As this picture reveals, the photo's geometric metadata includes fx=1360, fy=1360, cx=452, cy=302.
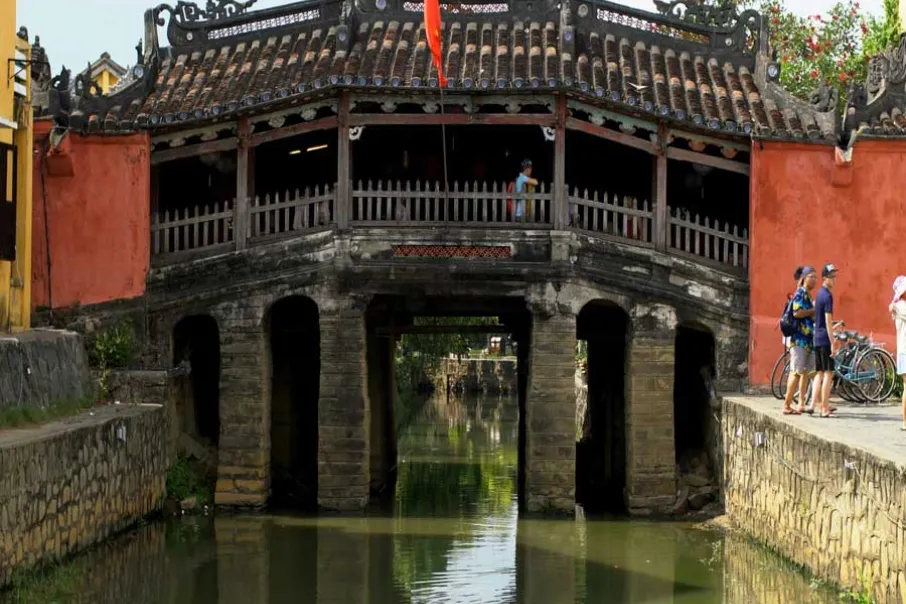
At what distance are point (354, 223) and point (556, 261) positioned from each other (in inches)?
110

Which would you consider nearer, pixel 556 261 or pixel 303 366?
pixel 556 261

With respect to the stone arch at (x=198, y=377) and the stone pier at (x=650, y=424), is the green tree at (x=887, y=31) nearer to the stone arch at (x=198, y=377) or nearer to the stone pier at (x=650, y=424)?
the stone pier at (x=650, y=424)

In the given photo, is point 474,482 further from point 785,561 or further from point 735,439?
point 785,561

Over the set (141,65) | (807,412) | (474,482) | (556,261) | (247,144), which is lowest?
(474,482)

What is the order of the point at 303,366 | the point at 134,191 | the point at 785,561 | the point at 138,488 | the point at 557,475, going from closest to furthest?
the point at 785,561
the point at 138,488
the point at 557,475
the point at 134,191
the point at 303,366

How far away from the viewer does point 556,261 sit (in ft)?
59.9

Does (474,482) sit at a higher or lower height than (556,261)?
lower

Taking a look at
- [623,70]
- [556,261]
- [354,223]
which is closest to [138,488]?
[354,223]

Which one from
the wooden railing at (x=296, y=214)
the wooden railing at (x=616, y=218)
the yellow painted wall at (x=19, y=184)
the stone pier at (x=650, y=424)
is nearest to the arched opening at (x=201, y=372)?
the wooden railing at (x=296, y=214)

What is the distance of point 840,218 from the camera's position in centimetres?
1881

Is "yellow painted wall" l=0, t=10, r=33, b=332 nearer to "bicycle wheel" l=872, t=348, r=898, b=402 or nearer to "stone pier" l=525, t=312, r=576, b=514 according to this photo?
"stone pier" l=525, t=312, r=576, b=514

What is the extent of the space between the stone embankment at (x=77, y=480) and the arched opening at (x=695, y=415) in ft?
23.5

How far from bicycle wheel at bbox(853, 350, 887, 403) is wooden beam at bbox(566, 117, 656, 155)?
4.15 meters

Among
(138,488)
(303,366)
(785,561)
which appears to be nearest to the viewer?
(785,561)
